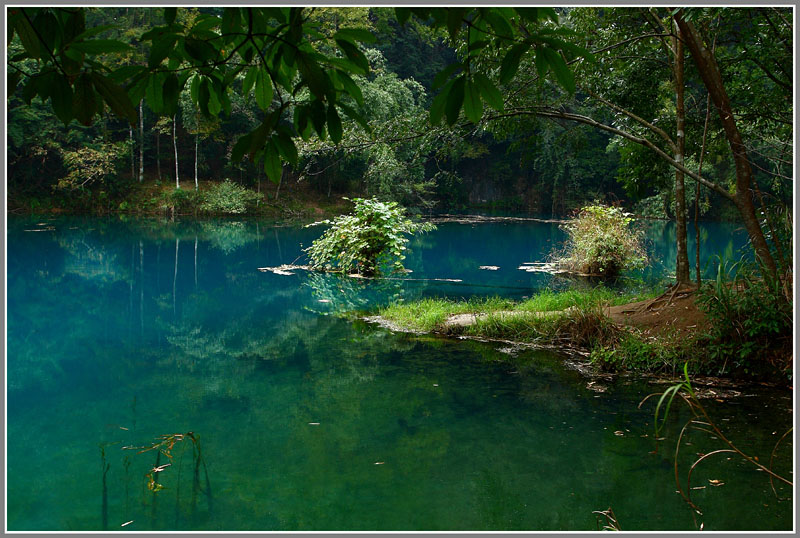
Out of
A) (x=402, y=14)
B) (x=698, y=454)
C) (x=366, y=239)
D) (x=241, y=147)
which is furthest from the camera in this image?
(x=366, y=239)

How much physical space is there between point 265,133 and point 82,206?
26896 mm

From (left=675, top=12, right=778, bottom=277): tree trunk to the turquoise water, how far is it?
129cm

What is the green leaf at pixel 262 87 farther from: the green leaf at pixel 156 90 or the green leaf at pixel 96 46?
the green leaf at pixel 96 46

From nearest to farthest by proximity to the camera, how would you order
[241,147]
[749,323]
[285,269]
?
[241,147]
[749,323]
[285,269]

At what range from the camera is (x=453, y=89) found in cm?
129

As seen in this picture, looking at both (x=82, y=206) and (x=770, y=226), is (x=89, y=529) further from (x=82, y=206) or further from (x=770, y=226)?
(x=82, y=206)

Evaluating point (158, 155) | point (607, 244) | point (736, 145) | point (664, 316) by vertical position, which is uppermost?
point (158, 155)

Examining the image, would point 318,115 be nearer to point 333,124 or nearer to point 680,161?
point 333,124

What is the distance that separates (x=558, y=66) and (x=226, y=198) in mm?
25081

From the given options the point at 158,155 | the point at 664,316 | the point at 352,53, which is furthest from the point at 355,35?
the point at 158,155

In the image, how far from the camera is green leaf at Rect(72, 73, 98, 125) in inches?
51.1

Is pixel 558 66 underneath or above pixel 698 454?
above

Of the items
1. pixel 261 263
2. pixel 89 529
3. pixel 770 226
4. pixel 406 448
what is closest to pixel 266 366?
pixel 406 448

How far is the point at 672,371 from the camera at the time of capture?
548cm
